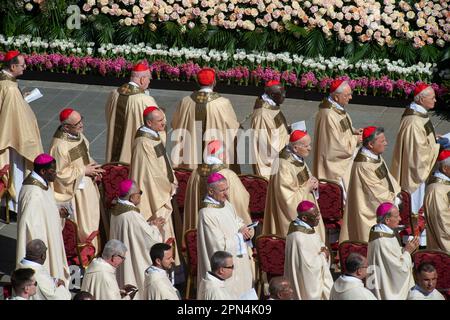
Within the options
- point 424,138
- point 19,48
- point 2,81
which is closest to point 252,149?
point 424,138

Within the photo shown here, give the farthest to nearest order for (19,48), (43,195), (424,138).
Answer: (19,48) < (424,138) < (43,195)

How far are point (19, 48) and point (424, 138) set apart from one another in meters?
9.57

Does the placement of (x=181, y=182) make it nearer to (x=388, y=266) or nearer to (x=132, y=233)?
(x=132, y=233)

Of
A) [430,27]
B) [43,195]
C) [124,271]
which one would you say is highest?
[430,27]

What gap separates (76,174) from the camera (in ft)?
56.3

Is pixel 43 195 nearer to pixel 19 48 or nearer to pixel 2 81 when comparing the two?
pixel 2 81

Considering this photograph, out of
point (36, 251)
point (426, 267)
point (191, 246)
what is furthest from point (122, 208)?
point (426, 267)

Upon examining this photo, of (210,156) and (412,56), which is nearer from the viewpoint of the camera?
(210,156)

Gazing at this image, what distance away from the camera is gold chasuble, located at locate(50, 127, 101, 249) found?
677 inches

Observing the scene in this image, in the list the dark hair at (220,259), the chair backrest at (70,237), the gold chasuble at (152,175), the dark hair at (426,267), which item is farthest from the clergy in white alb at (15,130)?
the dark hair at (426,267)

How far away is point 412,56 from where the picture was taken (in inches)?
946

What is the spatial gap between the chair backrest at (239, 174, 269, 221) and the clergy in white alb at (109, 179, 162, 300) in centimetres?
180

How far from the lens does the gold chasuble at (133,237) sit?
15758 millimetres

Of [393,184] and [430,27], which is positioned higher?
[430,27]
